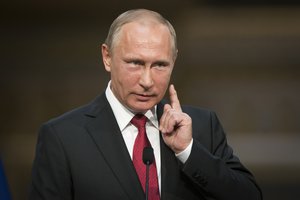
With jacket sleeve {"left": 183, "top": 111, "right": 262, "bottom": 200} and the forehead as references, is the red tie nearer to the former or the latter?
jacket sleeve {"left": 183, "top": 111, "right": 262, "bottom": 200}

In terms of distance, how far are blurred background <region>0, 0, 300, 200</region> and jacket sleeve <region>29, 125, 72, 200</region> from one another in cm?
191

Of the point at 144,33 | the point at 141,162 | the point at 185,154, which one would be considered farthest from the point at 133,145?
the point at 144,33

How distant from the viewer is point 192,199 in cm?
173

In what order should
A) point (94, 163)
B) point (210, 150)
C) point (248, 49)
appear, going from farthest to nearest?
point (248, 49) → point (210, 150) → point (94, 163)

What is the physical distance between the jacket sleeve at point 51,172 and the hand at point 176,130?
296 mm

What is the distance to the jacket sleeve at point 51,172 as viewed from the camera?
1.63 metres

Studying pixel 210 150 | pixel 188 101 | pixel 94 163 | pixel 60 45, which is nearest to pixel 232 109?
pixel 188 101

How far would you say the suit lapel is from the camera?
165cm

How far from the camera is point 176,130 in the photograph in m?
1.68

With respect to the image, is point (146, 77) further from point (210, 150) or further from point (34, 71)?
point (34, 71)

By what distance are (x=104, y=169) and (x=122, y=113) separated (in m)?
0.20

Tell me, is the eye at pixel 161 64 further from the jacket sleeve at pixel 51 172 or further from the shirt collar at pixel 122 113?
the jacket sleeve at pixel 51 172

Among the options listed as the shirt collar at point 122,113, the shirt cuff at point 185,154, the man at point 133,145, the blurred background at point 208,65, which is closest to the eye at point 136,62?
the man at point 133,145

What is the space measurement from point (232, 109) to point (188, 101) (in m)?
0.27
